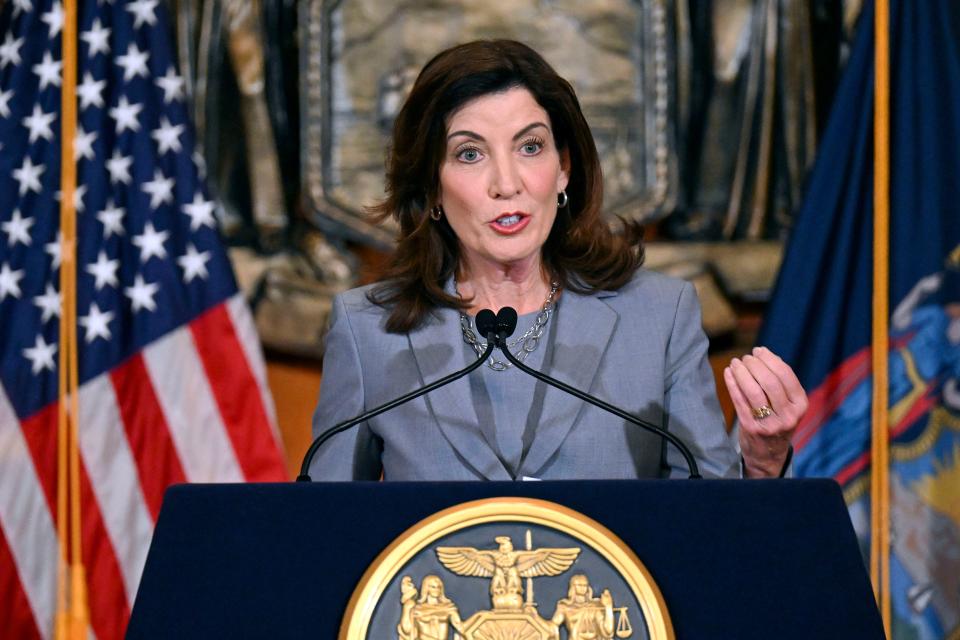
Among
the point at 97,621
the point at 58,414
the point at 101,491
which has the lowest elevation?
the point at 97,621

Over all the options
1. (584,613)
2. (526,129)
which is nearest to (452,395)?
(526,129)

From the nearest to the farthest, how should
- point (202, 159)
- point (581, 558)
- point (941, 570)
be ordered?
point (581, 558)
point (941, 570)
point (202, 159)

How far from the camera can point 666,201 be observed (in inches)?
151

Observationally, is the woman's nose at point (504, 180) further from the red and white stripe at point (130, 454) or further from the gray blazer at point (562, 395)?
the red and white stripe at point (130, 454)

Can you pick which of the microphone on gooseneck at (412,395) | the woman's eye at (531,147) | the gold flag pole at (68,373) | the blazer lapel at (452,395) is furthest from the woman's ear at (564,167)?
the gold flag pole at (68,373)

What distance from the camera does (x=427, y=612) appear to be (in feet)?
4.14

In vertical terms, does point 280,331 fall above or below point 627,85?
below

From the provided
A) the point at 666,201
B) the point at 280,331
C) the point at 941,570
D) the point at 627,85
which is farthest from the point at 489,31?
the point at 941,570

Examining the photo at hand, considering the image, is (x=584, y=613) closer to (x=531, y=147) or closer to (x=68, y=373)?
(x=531, y=147)

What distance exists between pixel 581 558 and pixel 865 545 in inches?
90.6

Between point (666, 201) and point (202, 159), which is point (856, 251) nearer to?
point (666, 201)

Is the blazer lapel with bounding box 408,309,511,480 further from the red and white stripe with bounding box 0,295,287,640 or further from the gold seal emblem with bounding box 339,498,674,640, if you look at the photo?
the red and white stripe with bounding box 0,295,287,640

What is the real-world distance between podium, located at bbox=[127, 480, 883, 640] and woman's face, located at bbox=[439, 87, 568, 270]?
848 millimetres

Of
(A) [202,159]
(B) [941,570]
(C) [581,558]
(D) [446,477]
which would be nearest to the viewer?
(C) [581,558]
